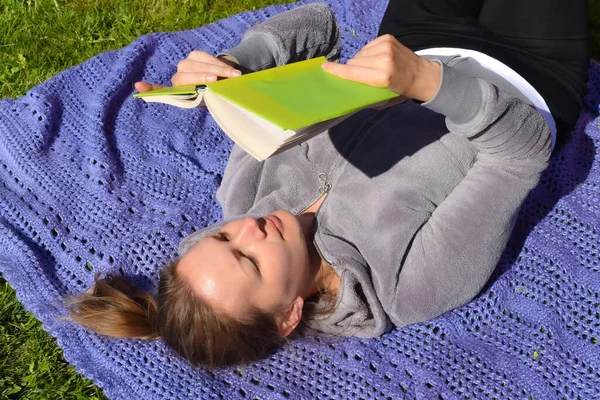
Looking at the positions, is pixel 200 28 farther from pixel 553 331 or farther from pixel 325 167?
pixel 553 331

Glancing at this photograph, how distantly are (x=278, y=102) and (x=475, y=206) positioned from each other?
0.86 meters

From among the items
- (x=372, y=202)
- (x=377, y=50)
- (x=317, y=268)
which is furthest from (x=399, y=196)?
(x=377, y=50)

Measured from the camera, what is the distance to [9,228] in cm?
255

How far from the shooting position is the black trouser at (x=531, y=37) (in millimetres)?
2211

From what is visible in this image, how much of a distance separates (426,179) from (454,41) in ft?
1.79

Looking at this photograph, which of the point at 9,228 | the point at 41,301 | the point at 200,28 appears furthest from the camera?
the point at 200,28

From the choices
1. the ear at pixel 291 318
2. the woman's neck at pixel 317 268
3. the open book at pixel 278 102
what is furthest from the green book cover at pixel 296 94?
the ear at pixel 291 318

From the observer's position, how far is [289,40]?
7.48 ft

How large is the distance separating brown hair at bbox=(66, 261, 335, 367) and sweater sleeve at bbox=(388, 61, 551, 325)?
0.98 feet

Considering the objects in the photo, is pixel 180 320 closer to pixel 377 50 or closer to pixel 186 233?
pixel 186 233

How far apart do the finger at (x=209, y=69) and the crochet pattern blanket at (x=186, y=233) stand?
2.64 feet

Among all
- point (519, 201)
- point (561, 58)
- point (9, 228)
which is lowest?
point (9, 228)

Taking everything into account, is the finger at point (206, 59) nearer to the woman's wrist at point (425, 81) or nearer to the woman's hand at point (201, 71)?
the woman's hand at point (201, 71)

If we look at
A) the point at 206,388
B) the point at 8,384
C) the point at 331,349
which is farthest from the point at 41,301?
the point at 331,349
